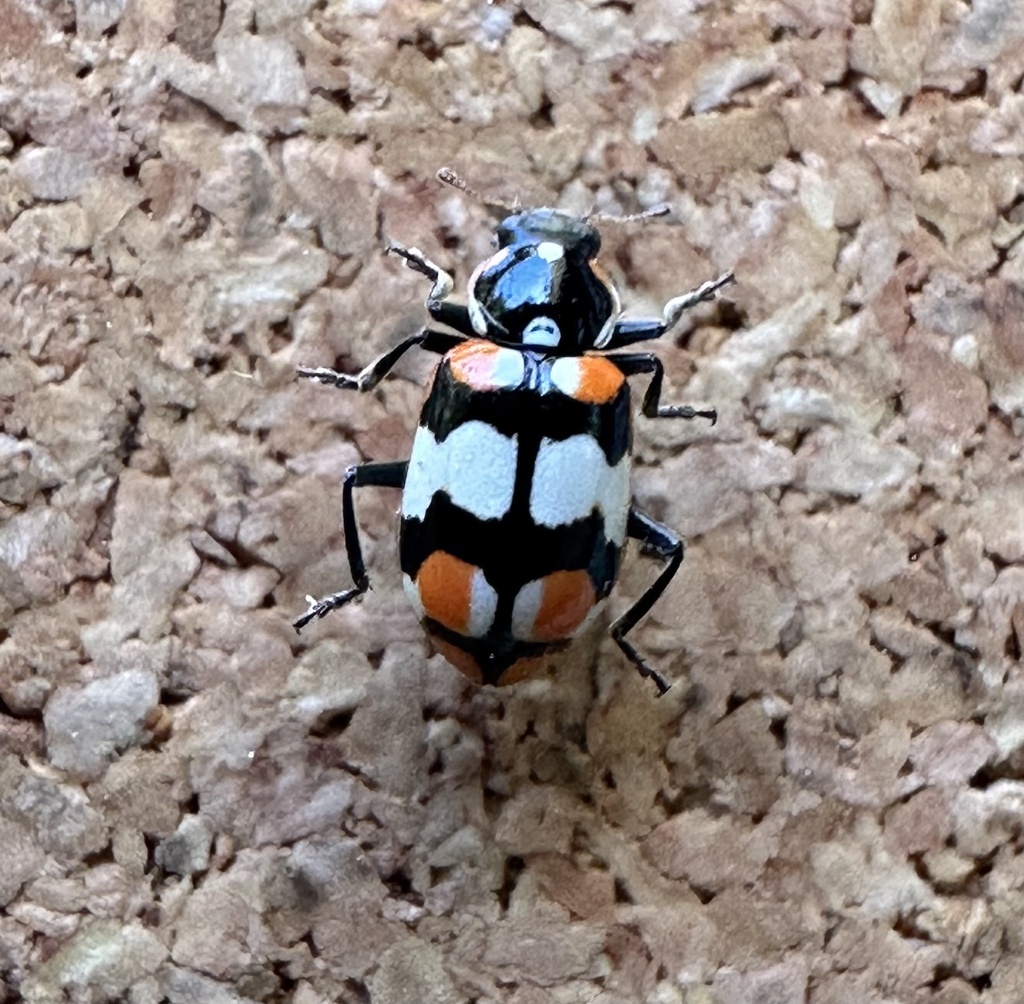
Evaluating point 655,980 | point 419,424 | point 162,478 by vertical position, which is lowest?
point 655,980

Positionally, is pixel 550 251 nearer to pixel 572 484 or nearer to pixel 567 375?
pixel 567 375

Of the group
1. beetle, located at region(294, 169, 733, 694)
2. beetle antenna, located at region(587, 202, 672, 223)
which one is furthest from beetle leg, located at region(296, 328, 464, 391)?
beetle antenna, located at region(587, 202, 672, 223)

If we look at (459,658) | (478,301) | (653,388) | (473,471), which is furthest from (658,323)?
(459,658)

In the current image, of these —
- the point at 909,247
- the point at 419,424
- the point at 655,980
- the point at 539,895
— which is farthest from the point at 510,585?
the point at 909,247

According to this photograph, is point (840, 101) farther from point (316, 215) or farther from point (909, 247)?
point (316, 215)

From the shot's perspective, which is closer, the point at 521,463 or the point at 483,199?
the point at 521,463

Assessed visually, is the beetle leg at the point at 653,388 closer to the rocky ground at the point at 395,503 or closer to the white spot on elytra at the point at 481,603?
the rocky ground at the point at 395,503
